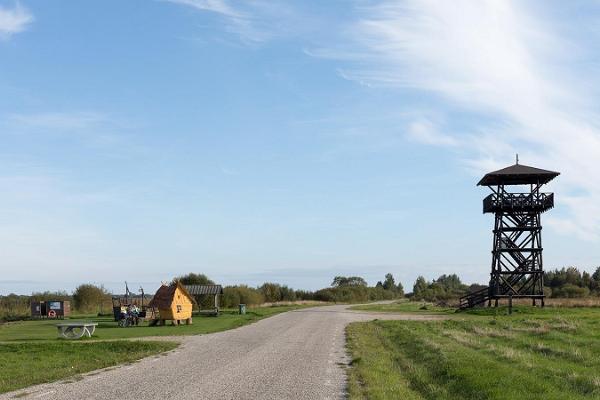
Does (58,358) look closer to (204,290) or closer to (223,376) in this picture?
(223,376)

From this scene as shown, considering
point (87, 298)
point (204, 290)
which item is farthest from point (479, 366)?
point (87, 298)

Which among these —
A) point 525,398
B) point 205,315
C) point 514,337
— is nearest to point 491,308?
point 205,315

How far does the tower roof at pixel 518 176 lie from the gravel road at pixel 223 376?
34.6m

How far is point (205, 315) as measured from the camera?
61.3 metres

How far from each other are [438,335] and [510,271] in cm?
3027

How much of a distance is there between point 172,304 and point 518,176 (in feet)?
101

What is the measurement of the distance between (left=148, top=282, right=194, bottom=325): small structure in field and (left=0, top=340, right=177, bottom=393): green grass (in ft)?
63.1

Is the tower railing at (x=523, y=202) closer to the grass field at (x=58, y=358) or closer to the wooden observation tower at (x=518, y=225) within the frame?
the wooden observation tower at (x=518, y=225)

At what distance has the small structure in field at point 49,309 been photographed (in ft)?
207

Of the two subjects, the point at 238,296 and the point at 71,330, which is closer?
the point at 71,330

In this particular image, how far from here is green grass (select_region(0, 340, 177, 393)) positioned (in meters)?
17.0

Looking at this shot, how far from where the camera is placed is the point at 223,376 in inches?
655

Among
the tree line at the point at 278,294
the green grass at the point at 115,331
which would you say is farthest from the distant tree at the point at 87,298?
the green grass at the point at 115,331

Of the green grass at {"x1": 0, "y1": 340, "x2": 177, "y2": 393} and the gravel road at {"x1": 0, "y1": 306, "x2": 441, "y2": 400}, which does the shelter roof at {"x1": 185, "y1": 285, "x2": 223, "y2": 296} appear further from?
the gravel road at {"x1": 0, "y1": 306, "x2": 441, "y2": 400}
